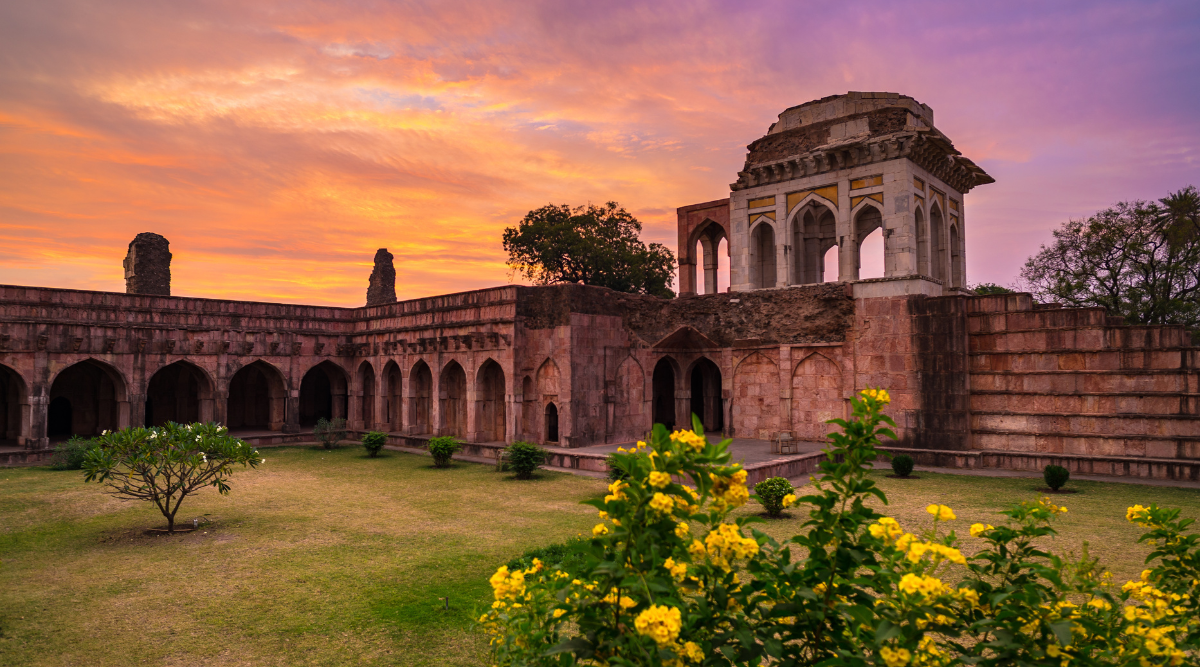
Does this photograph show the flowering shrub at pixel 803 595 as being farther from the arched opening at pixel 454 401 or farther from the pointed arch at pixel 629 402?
the arched opening at pixel 454 401

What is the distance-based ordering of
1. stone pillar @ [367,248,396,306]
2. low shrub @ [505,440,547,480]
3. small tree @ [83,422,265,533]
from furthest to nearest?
stone pillar @ [367,248,396,306] < low shrub @ [505,440,547,480] < small tree @ [83,422,265,533]

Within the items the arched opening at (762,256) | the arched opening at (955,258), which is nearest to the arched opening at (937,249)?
the arched opening at (955,258)

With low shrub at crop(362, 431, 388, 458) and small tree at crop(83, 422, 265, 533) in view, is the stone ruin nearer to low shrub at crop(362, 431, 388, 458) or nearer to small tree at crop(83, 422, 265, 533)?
low shrub at crop(362, 431, 388, 458)

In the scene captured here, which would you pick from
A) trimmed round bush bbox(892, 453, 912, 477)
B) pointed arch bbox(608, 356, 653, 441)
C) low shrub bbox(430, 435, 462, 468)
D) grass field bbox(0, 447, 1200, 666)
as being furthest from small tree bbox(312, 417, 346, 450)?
trimmed round bush bbox(892, 453, 912, 477)

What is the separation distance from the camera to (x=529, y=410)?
71.4 ft

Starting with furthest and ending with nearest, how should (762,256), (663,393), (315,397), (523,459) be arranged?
(315,397) → (663,393) → (762,256) → (523,459)

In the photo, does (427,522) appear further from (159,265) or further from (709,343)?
(159,265)

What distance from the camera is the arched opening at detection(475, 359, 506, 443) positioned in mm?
23203

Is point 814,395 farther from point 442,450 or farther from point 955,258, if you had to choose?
point 442,450

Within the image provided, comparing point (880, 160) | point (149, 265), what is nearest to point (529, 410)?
point (880, 160)

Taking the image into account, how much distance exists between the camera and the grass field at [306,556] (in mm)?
6551

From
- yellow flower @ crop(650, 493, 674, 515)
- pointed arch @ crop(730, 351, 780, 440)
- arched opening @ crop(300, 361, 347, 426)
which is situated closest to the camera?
yellow flower @ crop(650, 493, 674, 515)

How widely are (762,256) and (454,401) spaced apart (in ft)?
44.4

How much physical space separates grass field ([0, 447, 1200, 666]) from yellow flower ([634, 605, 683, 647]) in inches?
77.9
